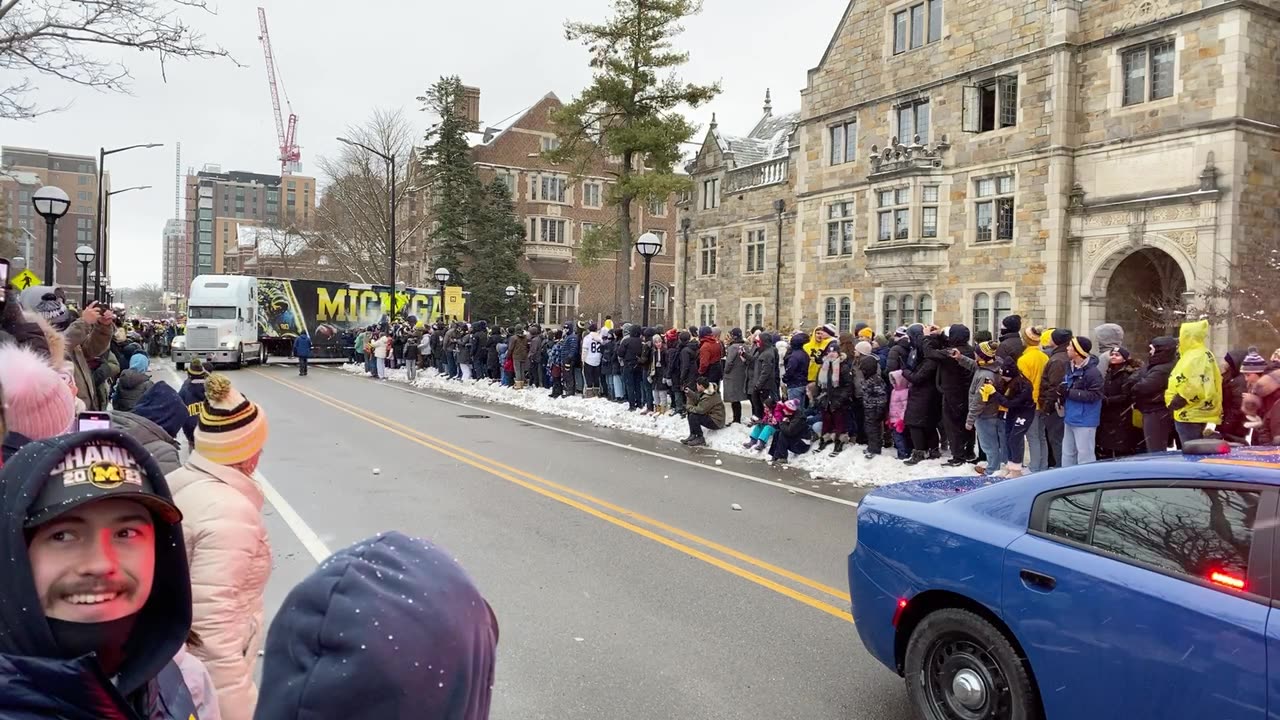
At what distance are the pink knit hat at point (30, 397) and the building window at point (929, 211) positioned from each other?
2688cm

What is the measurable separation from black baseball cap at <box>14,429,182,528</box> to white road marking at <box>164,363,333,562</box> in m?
4.92

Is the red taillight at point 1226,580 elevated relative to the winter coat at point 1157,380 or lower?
lower

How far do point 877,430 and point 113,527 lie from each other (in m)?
11.7

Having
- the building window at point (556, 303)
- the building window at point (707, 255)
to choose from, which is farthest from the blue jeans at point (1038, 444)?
the building window at point (556, 303)

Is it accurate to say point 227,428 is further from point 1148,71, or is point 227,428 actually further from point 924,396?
point 1148,71

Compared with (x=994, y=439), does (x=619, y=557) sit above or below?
below

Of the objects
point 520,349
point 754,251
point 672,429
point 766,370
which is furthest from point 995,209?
point 672,429

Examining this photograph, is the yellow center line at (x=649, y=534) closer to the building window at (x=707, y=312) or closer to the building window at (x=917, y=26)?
the building window at (x=917, y=26)

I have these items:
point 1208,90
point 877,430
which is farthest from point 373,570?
point 1208,90

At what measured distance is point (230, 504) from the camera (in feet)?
9.83

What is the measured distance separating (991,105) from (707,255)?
15.6 metres

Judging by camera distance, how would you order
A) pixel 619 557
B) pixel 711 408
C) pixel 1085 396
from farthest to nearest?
pixel 711 408, pixel 1085 396, pixel 619 557

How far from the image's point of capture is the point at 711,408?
14852 millimetres

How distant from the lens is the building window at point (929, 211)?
27.2 meters
